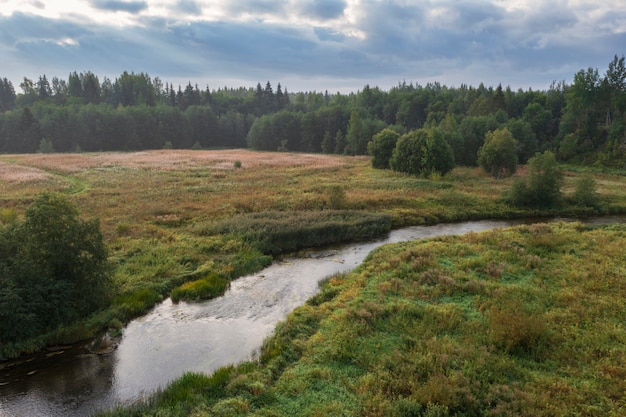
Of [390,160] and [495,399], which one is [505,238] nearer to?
[495,399]

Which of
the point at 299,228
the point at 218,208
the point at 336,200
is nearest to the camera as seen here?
the point at 299,228

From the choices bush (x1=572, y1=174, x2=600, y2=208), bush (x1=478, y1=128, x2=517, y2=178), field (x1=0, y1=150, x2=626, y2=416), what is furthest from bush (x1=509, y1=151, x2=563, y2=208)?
bush (x1=478, y1=128, x2=517, y2=178)

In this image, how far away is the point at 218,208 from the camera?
116 ft

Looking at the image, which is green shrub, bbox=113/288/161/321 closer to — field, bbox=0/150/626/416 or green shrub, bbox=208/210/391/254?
field, bbox=0/150/626/416

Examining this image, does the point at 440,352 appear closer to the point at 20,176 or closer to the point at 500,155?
the point at 20,176

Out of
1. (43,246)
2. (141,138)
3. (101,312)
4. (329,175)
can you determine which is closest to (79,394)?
→ (101,312)

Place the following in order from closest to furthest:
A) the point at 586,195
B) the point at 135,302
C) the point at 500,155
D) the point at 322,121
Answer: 1. the point at 135,302
2. the point at 586,195
3. the point at 500,155
4. the point at 322,121

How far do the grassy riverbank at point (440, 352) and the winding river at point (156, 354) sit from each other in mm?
1305

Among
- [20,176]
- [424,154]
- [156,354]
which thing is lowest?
[156,354]

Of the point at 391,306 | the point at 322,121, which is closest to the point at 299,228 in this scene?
the point at 391,306

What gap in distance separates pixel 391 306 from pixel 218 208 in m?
22.5

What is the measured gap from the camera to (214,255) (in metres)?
24.9

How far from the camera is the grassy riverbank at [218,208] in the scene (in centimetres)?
2153

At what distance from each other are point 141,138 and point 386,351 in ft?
368
